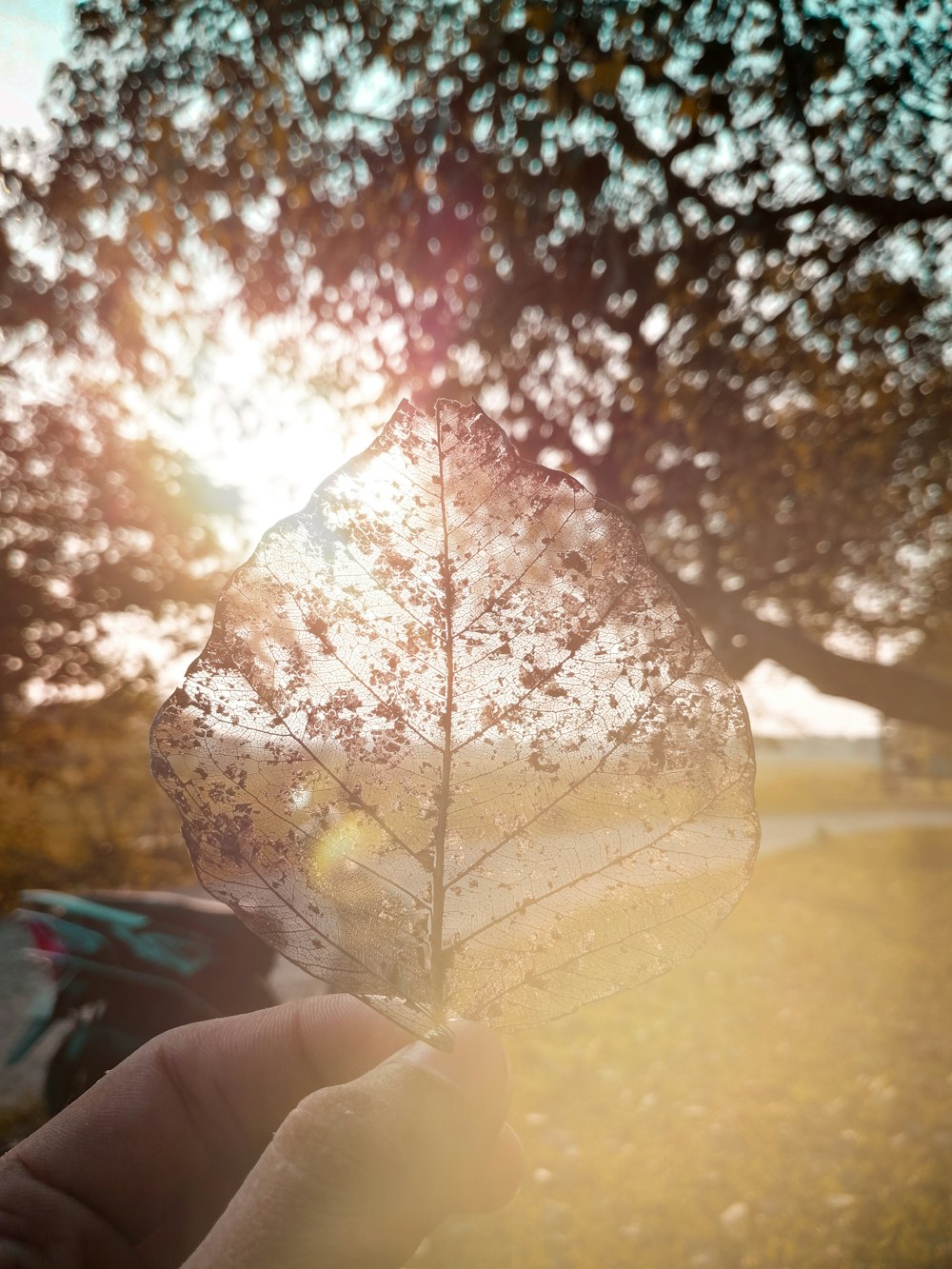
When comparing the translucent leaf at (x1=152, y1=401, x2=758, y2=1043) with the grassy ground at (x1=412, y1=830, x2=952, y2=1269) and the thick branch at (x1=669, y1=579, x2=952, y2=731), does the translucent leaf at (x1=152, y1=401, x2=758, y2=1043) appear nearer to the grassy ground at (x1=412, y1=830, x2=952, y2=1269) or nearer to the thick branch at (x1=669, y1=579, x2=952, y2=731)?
the grassy ground at (x1=412, y1=830, x2=952, y2=1269)

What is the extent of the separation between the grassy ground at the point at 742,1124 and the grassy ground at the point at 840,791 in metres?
22.8

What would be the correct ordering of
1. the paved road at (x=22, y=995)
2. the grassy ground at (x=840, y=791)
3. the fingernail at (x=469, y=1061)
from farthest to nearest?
the grassy ground at (x=840, y=791) < the paved road at (x=22, y=995) < the fingernail at (x=469, y=1061)

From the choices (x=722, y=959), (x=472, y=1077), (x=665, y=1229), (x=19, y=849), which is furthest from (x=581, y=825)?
(x=722, y=959)

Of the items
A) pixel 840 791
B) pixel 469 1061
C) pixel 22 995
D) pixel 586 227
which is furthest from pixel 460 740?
pixel 840 791

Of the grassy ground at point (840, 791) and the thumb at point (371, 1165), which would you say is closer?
the thumb at point (371, 1165)

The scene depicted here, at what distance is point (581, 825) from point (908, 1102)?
7345 mm

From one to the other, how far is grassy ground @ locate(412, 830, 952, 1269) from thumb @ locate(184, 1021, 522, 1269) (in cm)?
394

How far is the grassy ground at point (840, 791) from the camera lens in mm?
33969

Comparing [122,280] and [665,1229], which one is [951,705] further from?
[122,280]

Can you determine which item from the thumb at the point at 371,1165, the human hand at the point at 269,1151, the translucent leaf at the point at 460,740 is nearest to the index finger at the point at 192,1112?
the human hand at the point at 269,1151

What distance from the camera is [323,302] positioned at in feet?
18.2

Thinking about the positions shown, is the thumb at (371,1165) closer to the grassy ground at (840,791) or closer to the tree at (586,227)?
the tree at (586,227)

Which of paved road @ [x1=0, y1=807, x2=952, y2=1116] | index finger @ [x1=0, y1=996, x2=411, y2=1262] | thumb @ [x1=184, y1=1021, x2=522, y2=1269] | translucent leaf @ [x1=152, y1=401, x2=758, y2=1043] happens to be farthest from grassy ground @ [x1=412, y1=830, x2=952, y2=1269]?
translucent leaf @ [x1=152, y1=401, x2=758, y2=1043]

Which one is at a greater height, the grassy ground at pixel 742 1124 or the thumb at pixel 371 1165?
the thumb at pixel 371 1165
